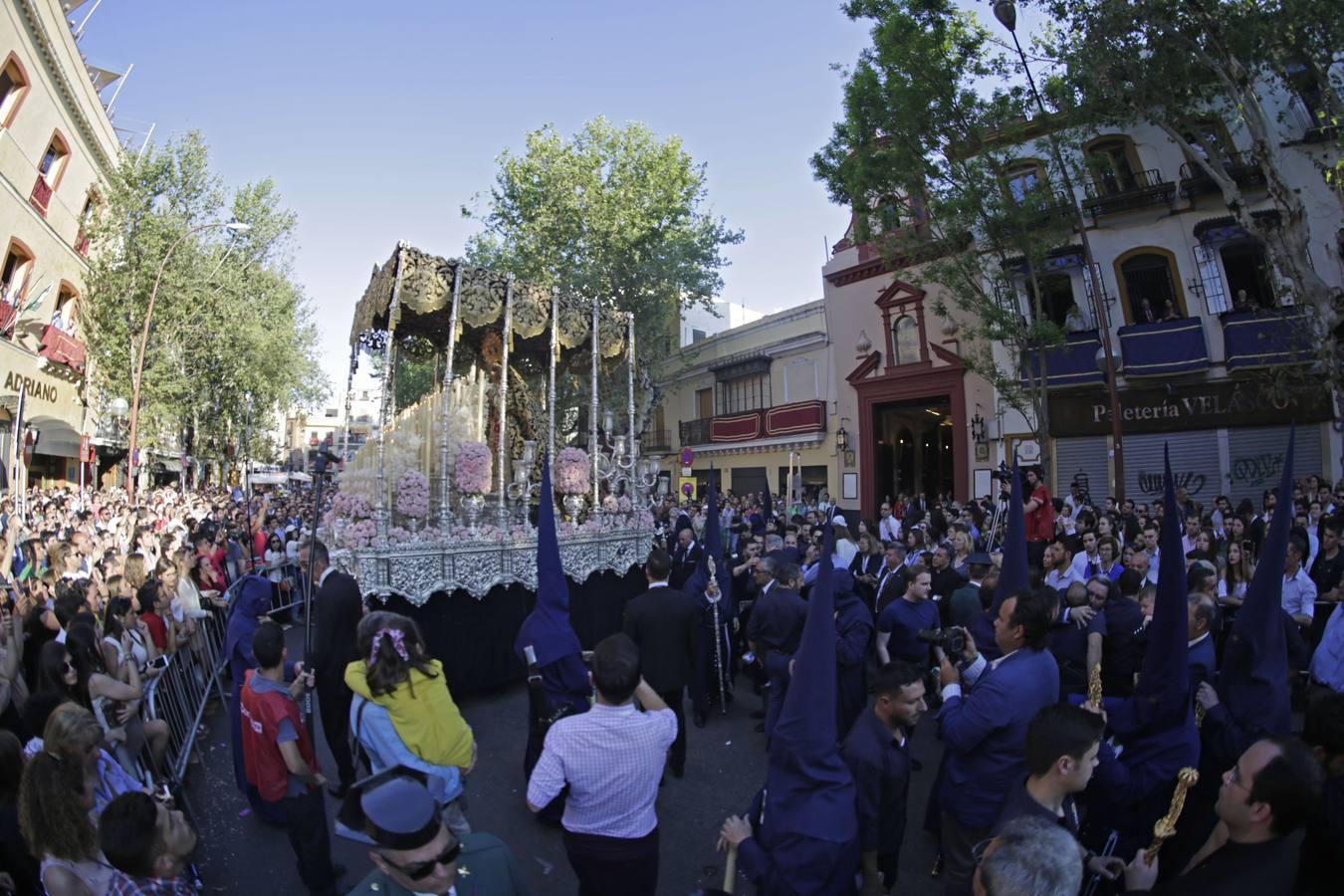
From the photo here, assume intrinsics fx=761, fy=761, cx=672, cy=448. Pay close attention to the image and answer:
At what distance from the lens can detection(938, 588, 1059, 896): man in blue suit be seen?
3.46 meters

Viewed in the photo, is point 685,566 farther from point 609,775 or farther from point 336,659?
point 609,775

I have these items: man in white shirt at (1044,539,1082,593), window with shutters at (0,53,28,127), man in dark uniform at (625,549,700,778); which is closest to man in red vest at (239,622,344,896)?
man in dark uniform at (625,549,700,778)

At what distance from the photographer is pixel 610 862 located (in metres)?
3.19

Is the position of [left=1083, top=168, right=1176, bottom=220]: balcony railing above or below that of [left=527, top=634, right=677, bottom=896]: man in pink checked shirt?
above

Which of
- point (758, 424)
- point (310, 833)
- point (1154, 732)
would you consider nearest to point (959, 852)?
point (1154, 732)

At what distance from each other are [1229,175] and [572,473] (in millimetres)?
14583

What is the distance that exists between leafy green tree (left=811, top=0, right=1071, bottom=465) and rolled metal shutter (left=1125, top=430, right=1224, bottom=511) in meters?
2.73

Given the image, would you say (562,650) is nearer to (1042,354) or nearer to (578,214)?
(1042,354)

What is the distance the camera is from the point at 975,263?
16703mm

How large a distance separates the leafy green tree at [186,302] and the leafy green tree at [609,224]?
908cm

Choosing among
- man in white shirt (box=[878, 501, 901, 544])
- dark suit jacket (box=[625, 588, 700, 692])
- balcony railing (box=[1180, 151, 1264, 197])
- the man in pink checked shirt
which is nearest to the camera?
the man in pink checked shirt

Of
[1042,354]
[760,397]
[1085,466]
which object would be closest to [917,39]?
[1042,354]

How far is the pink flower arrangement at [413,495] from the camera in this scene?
8258mm

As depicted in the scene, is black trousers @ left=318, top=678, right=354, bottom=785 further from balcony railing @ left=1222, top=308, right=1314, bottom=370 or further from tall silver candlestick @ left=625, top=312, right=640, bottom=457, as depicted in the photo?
balcony railing @ left=1222, top=308, right=1314, bottom=370
